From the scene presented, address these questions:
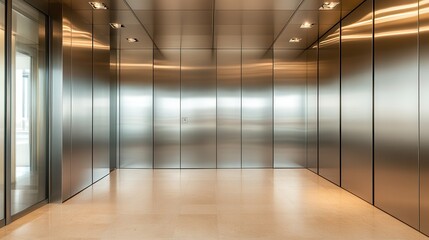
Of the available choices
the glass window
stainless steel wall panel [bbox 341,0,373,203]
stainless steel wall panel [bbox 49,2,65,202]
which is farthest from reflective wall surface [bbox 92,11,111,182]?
stainless steel wall panel [bbox 341,0,373,203]

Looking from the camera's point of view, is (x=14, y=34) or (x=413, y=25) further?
(x=14, y=34)

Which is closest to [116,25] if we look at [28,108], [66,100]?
[66,100]

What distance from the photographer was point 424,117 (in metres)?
5.28

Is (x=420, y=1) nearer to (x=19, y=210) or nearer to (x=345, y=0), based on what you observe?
(x=345, y=0)

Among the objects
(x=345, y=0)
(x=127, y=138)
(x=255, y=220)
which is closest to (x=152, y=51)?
(x=127, y=138)

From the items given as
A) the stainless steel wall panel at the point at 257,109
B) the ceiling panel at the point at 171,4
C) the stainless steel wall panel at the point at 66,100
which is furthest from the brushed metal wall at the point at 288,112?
the stainless steel wall panel at the point at 66,100

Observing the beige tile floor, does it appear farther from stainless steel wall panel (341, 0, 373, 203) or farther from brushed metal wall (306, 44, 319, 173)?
brushed metal wall (306, 44, 319, 173)

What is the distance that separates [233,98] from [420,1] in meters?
7.49

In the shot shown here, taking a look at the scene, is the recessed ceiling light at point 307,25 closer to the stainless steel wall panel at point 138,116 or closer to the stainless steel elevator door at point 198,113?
the stainless steel elevator door at point 198,113

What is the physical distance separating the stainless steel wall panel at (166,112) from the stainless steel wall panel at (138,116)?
0.74ft

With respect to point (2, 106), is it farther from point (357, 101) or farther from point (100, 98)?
point (357, 101)

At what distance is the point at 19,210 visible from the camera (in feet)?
20.2

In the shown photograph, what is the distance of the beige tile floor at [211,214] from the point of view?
17.2ft

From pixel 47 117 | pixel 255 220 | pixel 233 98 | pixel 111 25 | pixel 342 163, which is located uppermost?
pixel 111 25
